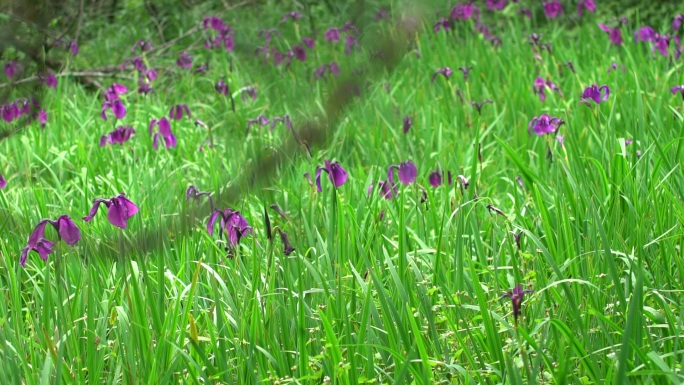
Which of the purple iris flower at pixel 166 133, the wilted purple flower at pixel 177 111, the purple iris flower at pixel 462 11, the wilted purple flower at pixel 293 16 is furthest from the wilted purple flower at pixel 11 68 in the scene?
the purple iris flower at pixel 462 11

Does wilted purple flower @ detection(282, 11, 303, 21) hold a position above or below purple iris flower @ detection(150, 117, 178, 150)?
above

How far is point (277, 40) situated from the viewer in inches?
33.8

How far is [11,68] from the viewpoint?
102cm

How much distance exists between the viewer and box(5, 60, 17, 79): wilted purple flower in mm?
1004

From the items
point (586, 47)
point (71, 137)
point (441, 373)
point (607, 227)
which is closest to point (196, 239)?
point (441, 373)

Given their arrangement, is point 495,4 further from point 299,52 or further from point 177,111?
point 299,52

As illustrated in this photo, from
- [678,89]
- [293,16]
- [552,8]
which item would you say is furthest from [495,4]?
[293,16]

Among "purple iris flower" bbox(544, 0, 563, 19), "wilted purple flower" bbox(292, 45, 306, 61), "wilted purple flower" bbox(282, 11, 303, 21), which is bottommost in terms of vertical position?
"purple iris flower" bbox(544, 0, 563, 19)

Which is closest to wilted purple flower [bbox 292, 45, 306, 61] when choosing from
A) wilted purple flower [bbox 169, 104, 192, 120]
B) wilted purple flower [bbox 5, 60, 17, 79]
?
wilted purple flower [bbox 5, 60, 17, 79]

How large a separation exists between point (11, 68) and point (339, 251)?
1348 millimetres

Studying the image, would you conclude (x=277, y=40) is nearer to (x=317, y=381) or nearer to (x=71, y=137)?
(x=317, y=381)

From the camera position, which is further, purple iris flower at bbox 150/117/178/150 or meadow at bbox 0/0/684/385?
purple iris flower at bbox 150/117/178/150

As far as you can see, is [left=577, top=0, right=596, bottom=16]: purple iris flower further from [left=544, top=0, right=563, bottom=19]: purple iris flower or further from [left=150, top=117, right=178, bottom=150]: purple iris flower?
[left=150, top=117, right=178, bottom=150]: purple iris flower

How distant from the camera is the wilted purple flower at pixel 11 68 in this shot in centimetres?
100
